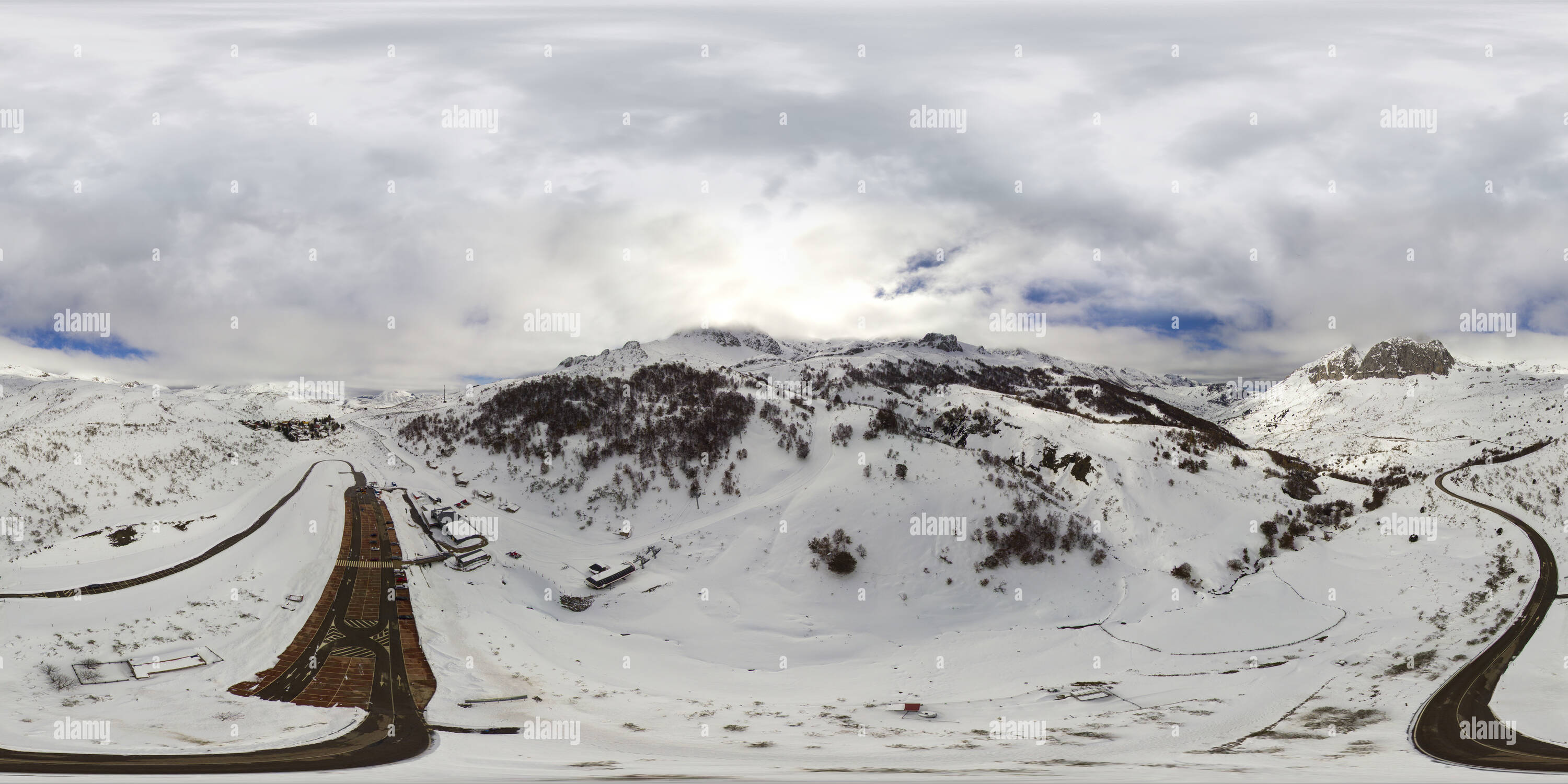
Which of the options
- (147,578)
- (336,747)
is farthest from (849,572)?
(147,578)

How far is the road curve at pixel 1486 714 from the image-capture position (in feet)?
72.1

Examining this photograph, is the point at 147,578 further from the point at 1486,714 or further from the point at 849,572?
the point at 1486,714

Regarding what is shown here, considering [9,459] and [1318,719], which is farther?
[9,459]

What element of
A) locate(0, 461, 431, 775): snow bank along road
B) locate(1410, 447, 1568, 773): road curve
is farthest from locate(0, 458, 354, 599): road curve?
locate(1410, 447, 1568, 773): road curve

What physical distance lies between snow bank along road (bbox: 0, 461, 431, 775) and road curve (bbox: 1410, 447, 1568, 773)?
38.8m

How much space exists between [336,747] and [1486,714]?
45765mm

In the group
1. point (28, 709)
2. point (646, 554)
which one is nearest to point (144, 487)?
point (28, 709)

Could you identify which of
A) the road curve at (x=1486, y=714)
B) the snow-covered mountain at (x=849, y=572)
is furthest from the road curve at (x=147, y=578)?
the road curve at (x=1486, y=714)

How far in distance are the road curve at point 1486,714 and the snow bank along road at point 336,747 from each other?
3875cm

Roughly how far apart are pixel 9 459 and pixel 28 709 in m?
37.2

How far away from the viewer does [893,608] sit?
152 feet

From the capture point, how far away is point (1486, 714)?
2517 cm

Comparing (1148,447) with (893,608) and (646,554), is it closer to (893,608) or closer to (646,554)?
(893,608)

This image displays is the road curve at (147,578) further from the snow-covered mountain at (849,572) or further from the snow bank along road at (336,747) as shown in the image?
the snow-covered mountain at (849,572)
